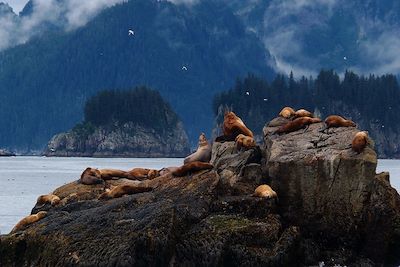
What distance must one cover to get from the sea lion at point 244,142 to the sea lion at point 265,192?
3.33 meters

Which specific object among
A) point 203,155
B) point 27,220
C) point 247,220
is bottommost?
point 27,220

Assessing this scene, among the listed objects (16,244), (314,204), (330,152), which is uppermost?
(330,152)

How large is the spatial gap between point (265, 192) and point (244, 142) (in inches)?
154

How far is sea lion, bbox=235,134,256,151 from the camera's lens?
984 inches

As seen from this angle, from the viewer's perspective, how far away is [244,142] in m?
25.1

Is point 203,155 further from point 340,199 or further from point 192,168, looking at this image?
point 340,199

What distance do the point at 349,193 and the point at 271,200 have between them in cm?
229

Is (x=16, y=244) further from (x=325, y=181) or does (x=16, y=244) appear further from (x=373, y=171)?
(x=373, y=171)

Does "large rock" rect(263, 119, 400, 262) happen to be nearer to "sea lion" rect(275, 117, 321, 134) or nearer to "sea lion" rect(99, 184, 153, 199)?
"sea lion" rect(275, 117, 321, 134)

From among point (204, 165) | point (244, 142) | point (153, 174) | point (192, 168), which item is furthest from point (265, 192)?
point (153, 174)

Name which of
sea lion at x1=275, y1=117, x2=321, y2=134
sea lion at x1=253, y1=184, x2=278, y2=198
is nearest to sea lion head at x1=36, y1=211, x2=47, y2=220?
sea lion at x1=253, y1=184, x2=278, y2=198

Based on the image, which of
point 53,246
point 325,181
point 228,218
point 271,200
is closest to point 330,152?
point 325,181

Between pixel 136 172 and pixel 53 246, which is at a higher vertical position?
pixel 136 172

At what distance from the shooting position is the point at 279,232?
805 inches
